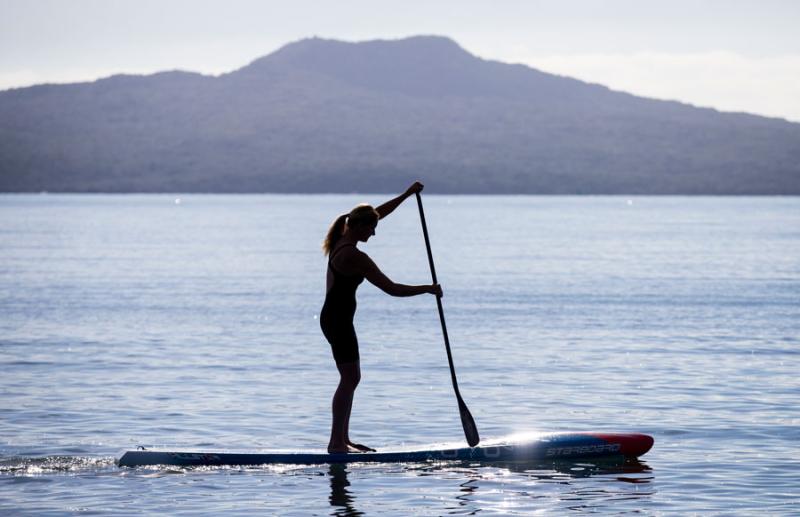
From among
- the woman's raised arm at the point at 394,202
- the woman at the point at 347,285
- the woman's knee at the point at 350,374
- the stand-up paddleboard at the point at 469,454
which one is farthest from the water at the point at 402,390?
the woman's raised arm at the point at 394,202

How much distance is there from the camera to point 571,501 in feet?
40.5

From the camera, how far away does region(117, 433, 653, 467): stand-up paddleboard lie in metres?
13.8

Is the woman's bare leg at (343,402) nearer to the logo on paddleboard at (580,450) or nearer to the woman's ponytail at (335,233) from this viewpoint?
the woman's ponytail at (335,233)

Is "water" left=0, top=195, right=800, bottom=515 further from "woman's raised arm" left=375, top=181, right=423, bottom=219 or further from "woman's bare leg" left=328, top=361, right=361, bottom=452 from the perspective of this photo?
"woman's raised arm" left=375, top=181, right=423, bottom=219

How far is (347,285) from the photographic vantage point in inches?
517

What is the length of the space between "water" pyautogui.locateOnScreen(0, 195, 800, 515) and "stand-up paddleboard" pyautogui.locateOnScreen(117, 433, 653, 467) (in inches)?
6.0

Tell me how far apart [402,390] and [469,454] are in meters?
6.06

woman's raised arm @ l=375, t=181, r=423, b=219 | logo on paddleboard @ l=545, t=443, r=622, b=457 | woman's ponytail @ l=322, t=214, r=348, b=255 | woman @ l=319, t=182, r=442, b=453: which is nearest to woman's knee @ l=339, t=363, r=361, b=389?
woman @ l=319, t=182, r=442, b=453

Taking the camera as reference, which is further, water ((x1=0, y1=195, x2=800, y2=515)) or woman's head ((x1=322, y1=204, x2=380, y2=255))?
woman's head ((x1=322, y1=204, x2=380, y2=255))

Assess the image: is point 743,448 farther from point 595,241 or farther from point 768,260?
point 595,241

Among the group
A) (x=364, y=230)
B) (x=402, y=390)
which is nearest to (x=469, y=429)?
(x=364, y=230)

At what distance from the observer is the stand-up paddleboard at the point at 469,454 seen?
45.1 ft

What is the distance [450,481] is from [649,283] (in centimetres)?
3793

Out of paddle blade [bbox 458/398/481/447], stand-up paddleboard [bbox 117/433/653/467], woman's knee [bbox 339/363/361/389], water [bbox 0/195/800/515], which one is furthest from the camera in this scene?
paddle blade [bbox 458/398/481/447]
